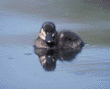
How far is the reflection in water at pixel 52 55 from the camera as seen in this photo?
3.44 meters

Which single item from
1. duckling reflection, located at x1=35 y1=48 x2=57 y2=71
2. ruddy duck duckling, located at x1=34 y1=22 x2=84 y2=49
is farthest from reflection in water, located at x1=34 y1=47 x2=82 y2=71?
ruddy duck duckling, located at x1=34 y1=22 x2=84 y2=49

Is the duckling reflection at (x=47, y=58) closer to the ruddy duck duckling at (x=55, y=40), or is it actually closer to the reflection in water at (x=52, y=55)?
the reflection in water at (x=52, y=55)

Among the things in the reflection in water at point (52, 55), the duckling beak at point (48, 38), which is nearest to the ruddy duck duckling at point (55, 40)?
the duckling beak at point (48, 38)

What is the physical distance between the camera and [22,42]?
5.20 metres

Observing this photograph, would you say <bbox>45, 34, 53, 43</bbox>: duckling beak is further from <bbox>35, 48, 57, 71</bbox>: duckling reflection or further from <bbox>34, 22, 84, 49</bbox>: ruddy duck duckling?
<bbox>35, 48, 57, 71</bbox>: duckling reflection

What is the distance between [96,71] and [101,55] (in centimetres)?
86

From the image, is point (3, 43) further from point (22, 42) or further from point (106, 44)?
point (106, 44)

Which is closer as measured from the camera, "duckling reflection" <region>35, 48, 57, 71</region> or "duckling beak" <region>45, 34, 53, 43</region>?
"duckling reflection" <region>35, 48, 57, 71</region>

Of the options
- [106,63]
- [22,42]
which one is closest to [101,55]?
[106,63]

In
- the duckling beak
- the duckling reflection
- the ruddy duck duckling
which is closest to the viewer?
the duckling reflection

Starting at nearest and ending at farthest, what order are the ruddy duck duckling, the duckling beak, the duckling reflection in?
the duckling reflection → the duckling beak → the ruddy duck duckling

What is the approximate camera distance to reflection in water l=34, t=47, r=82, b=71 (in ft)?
11.3

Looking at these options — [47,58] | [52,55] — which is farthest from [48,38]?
[47,58]

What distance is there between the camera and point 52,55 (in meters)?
3.97
